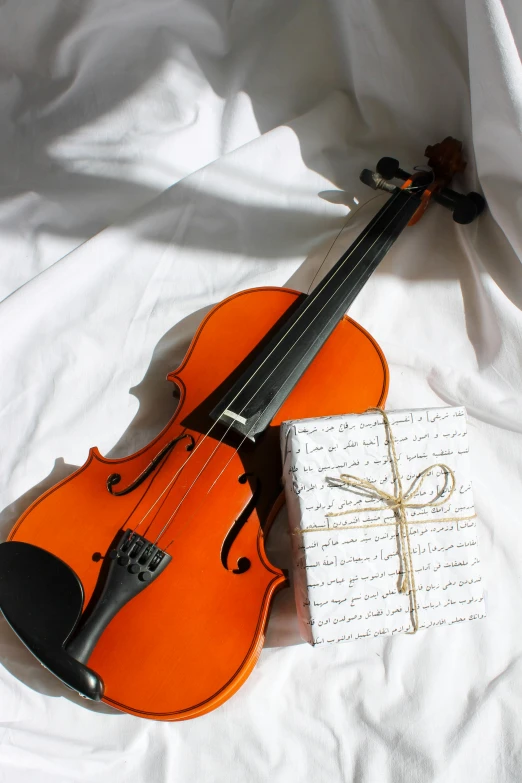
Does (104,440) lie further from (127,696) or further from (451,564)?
(451,564)

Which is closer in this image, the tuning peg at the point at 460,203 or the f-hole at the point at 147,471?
the f-hole at the point at 147,471

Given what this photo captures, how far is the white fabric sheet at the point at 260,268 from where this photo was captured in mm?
996

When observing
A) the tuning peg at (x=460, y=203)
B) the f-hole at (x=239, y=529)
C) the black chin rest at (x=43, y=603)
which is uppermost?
the tuning peg at (x=460, y=203)

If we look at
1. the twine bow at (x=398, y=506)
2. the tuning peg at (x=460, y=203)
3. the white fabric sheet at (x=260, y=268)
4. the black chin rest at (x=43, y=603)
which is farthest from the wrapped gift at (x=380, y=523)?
the tuning peg at (x=460, y=203)

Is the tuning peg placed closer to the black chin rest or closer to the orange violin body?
the orange violin body

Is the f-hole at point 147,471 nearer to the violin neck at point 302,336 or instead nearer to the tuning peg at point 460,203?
Answer: the violin neck at point 302,336

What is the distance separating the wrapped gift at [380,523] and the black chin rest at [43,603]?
0.32 m

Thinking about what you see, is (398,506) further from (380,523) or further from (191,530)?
(191,530)

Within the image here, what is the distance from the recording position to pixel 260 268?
51.1 inches

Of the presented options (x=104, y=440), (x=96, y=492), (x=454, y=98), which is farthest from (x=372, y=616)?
(x=454, y=98)

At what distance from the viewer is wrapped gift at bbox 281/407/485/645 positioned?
92 centimetres

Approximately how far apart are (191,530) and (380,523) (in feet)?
0.90

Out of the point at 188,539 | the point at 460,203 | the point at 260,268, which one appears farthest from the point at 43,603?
the point at 460,203

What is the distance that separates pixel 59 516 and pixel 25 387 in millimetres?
320
